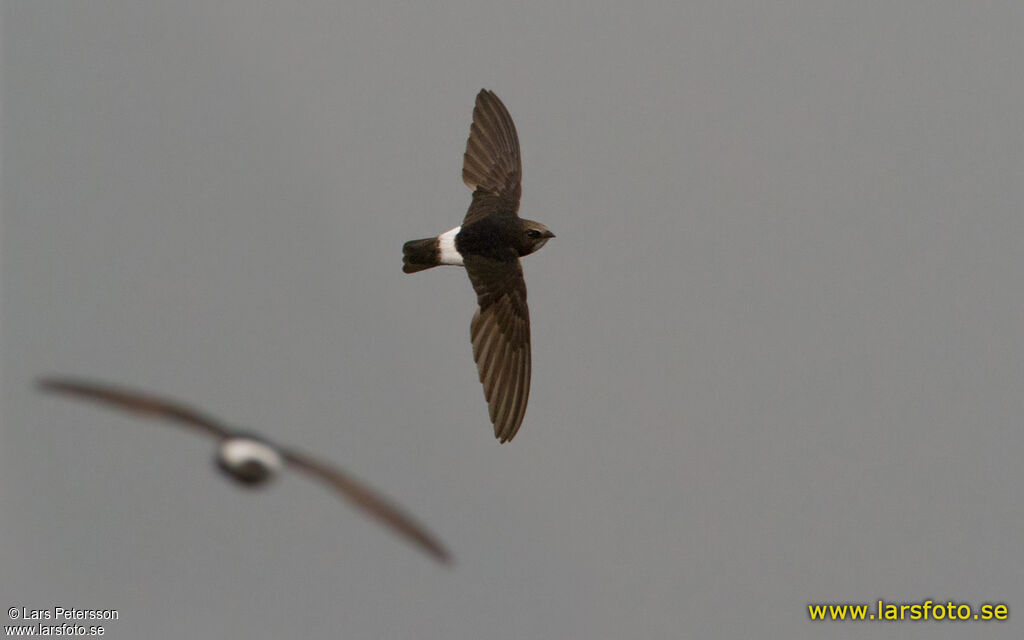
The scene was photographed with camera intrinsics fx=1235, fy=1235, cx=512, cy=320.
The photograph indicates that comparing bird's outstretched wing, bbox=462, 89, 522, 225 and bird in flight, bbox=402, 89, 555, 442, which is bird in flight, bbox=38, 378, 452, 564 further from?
bird's outstretched wing, bbox=462, 89, 522, 225

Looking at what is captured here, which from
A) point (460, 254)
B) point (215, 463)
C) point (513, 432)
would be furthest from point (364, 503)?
point (460, 254)

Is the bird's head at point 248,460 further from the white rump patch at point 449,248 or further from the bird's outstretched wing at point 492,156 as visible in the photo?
the bird's outstretched wing at point 492,156

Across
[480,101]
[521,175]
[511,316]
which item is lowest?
[511,316]

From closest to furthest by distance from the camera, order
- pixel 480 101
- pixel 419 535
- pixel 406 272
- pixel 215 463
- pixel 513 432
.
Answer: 1. pixel 419 535
2. pixel 215 463
3. pixel 513 432
4. pixel 406 272
5. pixel 480 101

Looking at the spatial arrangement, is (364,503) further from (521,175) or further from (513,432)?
(521,175)

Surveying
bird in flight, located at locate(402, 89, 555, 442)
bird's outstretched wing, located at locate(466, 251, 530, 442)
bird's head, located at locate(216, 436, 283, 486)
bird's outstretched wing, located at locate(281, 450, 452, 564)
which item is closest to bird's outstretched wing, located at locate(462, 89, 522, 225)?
bird in flight, located at locate(402, 89, 555, 442)

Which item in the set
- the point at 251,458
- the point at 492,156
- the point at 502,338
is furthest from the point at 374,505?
the point at 492,156

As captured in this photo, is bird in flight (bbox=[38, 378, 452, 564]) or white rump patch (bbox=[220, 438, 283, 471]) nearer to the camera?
bird in flight (bbox=[38, 378, 452, 564])
